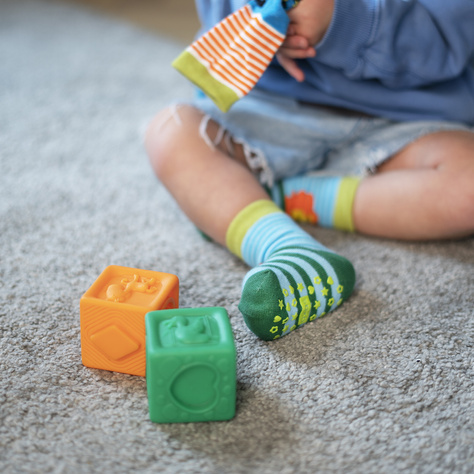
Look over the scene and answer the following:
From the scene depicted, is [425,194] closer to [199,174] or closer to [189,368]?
[199,174]

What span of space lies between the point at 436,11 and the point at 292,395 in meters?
0.58

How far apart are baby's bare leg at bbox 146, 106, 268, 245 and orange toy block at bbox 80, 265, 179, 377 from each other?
19cm

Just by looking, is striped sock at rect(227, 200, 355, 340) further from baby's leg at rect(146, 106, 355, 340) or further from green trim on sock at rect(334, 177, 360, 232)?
green trim on sock at rect(334, 177, 360, 232)

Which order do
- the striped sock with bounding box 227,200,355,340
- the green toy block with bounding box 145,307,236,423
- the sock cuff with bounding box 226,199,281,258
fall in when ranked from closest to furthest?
the green toy block with bounding box 145,307,236,423 → the striped sock with bounding box 227,200,355,340 → the sock cuff with bounding box 226,199,281,258

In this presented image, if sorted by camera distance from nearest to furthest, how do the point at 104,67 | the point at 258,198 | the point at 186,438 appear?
the point at 186,438
the point at 258,198
the point at 104,67

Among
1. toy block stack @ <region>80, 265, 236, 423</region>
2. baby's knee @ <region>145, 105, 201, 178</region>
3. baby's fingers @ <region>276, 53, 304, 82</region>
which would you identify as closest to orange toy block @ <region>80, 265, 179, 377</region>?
toy block stack @ <region>80, 265, 236, 423</region>

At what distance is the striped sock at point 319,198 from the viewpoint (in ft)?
2.85

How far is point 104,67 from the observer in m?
1.47

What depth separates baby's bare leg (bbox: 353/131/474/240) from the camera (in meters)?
0.79

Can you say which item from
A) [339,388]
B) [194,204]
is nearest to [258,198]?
[194,204]

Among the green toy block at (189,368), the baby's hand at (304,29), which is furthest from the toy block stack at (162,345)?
the baby's hand at (304,29)

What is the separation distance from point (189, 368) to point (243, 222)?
0.95 ft

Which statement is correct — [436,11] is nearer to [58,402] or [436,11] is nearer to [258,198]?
[258,198]

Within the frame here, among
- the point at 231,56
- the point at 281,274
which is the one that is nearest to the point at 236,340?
the point at 281,274
